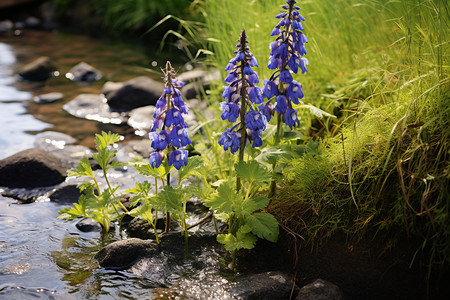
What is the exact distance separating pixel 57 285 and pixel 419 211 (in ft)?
6.15

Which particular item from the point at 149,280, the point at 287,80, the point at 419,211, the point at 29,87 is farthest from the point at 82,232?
the point at 29,87

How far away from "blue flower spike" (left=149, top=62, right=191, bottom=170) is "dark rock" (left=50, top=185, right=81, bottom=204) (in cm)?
119

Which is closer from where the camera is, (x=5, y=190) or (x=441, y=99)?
(x=441, y=99)

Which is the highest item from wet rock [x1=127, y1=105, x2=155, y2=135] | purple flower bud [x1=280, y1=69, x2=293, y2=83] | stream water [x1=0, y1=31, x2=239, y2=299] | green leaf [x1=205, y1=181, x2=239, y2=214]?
purple flower bud [x1=280, y1=69, x2=293, y2=83]

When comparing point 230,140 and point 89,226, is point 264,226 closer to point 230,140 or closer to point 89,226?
point 230,140

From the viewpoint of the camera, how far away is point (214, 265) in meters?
2.61

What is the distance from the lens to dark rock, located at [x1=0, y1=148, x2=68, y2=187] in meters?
3.59

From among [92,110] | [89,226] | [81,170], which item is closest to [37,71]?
[92,110]

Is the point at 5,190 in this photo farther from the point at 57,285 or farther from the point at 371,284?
the point at 371,284

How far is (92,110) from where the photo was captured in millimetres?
5117

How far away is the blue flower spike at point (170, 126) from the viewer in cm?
242

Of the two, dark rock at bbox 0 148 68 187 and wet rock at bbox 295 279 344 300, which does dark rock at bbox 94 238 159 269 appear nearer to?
wet rock at bbox 295 279 344 300

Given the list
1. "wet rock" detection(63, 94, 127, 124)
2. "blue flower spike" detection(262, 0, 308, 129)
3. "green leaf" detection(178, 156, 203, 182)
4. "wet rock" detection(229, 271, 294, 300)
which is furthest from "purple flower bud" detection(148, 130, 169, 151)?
"wet rock" detection(63, 94, 127, 124)

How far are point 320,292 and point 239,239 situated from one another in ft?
1.59
